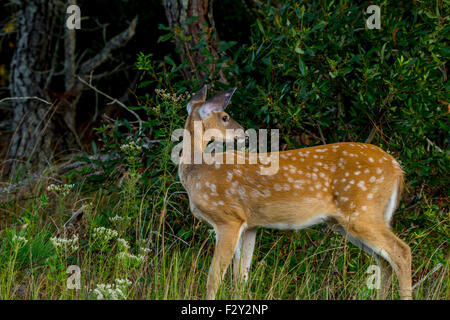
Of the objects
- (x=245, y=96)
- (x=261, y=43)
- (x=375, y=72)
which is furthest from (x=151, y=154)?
(x=375, y=72)

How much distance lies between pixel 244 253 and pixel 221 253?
0.45 metres

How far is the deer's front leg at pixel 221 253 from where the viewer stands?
4.31 metres

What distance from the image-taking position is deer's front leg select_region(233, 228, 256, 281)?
15.7ft

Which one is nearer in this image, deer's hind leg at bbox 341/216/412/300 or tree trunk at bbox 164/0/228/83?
deer's hind leg at bbox 341/216/412/300

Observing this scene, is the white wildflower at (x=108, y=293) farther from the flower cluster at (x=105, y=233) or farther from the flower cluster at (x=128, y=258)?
the flower cluster at (x=105, y=233)

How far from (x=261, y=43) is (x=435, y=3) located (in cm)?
145

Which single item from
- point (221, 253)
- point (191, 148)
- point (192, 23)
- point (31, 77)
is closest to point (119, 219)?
point (191, 148)

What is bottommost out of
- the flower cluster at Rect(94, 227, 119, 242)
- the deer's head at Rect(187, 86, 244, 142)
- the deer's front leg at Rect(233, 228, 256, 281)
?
the deer's front leg at Rect(233, 228, 256, 281)

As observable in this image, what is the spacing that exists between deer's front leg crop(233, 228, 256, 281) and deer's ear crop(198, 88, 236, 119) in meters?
0.98

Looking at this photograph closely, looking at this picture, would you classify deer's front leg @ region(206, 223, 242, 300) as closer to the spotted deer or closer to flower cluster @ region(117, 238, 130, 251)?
the spotted deer

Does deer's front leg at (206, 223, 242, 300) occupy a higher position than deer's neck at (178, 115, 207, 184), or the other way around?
deer's neck at (178, 115, 207, 184)

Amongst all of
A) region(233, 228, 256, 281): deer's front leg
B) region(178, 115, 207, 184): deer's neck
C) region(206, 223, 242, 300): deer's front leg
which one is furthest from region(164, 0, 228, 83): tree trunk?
region(206, 223, 242, 300): deer's front leg

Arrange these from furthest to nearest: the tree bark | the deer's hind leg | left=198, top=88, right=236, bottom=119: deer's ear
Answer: the tree bark → left=198, top=88, right=236, bottom=119: deer's ear → the deer's hind leg
